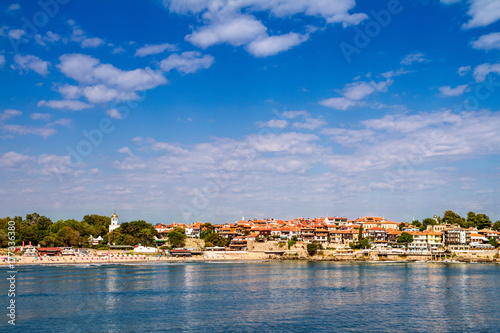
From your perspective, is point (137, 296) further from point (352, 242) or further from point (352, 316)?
point (352, 242)

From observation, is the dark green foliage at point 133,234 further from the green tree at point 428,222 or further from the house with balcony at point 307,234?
the green tree at point 428,222

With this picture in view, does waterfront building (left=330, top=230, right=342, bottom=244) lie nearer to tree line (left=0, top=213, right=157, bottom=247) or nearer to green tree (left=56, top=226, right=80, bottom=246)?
tree line (left=0, top=213, right=157, bottom=247)

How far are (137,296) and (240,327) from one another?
15032mm

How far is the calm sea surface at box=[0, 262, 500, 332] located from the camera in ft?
81.9

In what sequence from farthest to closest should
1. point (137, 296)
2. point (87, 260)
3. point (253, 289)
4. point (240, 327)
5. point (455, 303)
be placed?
point (87, 260)
point (253, 289)
point (137, 296)
point (455, 303)
point (240, 327)

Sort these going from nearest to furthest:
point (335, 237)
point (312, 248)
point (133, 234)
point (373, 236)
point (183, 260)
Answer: point (183, 260) → point (312, 248) → point (335, 237) → point (133, 234) → point (373, 236)

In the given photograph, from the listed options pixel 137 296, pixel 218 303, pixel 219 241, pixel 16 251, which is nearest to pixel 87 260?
pixel 16 251

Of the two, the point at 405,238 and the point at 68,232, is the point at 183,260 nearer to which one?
the point at 68,232

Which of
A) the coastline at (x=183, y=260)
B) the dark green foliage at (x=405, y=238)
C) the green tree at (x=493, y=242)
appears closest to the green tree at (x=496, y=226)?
the green tree at (x=493, y=242)

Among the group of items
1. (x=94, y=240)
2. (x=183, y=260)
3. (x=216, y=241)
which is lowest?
(x=183, y=260)

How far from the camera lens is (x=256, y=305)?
31672 millimetres

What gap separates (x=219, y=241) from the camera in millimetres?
98938

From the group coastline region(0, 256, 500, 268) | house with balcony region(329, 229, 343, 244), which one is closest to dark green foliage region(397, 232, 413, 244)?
coastline region(0, 256, 500, 268)

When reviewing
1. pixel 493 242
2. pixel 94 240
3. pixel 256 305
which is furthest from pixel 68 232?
pixel 493 242
